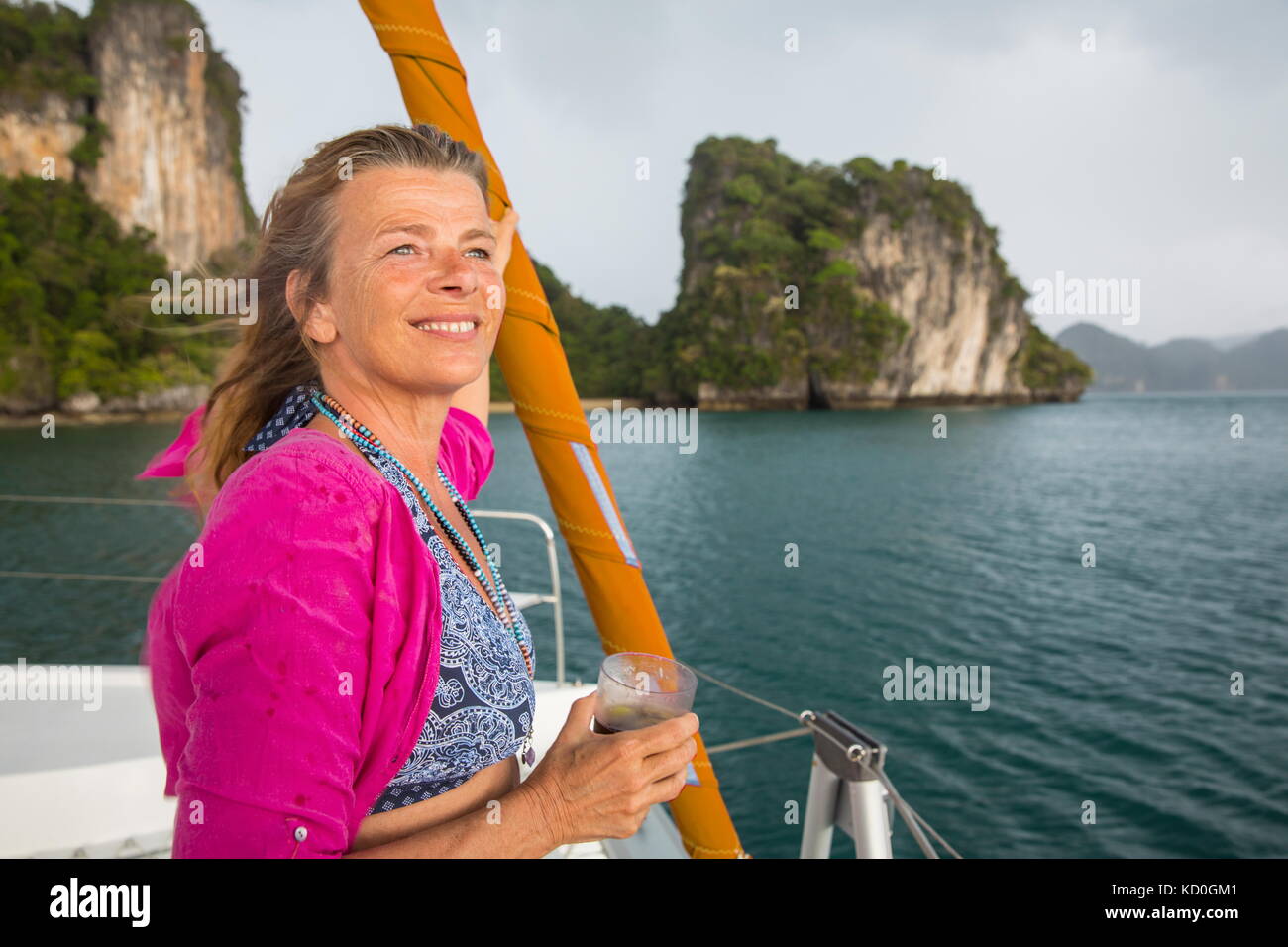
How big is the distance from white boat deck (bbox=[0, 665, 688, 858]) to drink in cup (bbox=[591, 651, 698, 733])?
49.7 inches

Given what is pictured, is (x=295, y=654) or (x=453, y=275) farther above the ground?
(x=453, y=275)

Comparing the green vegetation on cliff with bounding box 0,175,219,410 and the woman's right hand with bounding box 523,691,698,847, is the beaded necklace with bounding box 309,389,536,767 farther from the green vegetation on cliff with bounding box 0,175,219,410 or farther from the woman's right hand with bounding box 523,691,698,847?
the green vegetation on cliff with bounding box 0,175,219,410

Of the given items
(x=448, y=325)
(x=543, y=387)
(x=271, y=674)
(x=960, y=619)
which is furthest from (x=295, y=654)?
(x=960, y=619)

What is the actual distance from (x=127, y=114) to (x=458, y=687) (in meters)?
66.6

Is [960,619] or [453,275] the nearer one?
[453,275]

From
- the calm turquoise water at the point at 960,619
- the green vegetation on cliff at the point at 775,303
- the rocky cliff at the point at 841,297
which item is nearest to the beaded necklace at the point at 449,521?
the calm turquoise water at the point at 960,619

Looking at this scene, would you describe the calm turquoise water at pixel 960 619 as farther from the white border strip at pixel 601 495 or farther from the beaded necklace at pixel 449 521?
the beaded necklace at pixel 449 521

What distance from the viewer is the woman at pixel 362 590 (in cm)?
68

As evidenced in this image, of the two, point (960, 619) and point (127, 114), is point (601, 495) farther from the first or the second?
point (127, 114)

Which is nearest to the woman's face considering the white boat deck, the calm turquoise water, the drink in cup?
the drink in cup

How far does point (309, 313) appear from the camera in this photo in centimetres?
100

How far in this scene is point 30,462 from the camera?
26594mm
